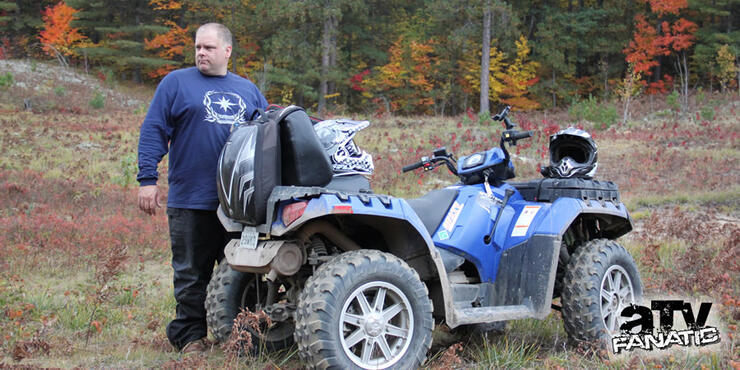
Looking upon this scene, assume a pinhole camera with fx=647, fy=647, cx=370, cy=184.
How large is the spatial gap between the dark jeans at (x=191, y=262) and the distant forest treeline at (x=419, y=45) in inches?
1094

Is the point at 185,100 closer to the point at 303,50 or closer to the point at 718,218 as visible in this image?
the point at 718,218

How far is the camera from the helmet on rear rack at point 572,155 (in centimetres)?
486

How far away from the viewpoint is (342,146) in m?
3.79

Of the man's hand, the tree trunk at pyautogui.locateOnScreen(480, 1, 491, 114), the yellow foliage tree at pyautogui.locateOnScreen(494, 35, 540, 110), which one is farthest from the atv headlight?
the yellow foliage tree at pyautogui.locateOnScreen(494, 35, 540, 110)

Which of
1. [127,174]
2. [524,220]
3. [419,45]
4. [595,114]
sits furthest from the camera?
[419,45]

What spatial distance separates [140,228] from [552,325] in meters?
6.42

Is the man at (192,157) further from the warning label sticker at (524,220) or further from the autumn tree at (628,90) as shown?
the autumn tree at (628,90)

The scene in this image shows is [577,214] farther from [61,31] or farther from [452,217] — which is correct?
[61,31]

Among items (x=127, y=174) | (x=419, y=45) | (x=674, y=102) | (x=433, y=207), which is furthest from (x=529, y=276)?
(x=419, y=45)

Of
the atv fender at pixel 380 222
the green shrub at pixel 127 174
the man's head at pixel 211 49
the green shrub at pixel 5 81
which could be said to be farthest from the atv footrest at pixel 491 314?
the green shrub at pixel 5 81

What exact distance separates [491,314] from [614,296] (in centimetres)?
114

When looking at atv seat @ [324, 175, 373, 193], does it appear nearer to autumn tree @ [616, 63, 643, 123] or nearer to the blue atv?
the blue atv

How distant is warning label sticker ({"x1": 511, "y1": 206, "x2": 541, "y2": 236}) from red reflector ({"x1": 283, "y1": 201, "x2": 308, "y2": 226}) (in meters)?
1.82

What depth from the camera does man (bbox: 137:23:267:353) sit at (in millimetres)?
4352
